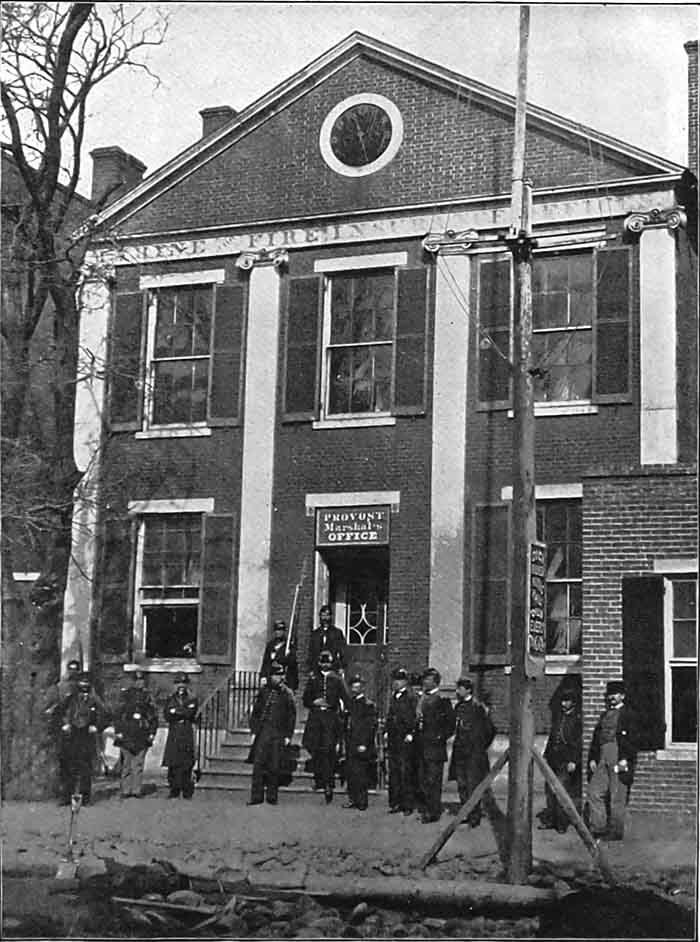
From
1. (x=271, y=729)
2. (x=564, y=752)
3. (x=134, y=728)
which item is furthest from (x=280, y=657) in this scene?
(x=564, y=752)

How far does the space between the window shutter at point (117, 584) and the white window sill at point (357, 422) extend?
1831 millimetres

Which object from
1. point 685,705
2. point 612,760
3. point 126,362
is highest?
point 126,362

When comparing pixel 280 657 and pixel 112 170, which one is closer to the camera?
pixel 280 657

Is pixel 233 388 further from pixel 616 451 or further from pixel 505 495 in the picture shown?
pixel 616 451

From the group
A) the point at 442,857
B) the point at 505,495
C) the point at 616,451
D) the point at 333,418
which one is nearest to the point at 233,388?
the point at 333,418

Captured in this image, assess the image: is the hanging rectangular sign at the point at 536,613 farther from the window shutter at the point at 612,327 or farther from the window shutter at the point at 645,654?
the window shutter at the point at 612,327

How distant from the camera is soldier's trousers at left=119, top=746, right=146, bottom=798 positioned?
34.1 ft

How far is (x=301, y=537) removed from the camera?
1084 centimetres

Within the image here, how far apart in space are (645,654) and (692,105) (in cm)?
443

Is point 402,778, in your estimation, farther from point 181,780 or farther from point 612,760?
point 181,780

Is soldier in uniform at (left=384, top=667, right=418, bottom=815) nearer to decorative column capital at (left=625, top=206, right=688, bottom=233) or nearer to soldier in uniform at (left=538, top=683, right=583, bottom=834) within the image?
soldier in uniform at (left=538, top=683, right=583, bottom=834)

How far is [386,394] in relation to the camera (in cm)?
1086

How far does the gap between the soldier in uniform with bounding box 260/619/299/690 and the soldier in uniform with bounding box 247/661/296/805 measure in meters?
0.03

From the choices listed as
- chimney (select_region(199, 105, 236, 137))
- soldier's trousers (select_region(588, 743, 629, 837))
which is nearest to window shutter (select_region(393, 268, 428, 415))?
chimney (select_region(199, 105, 236, 137))
